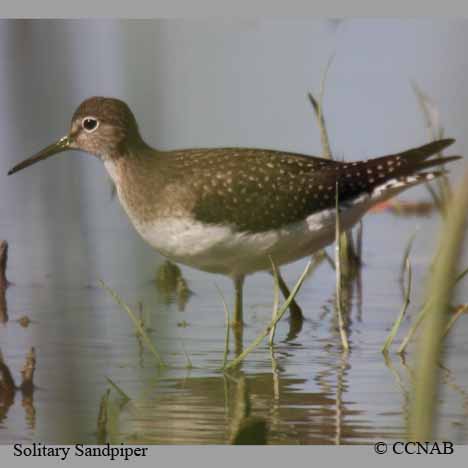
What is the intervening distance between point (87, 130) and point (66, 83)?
1177 millimetres

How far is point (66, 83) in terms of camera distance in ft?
22.8

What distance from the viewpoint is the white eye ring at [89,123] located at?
26.5ft

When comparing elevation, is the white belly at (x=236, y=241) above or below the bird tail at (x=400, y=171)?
below

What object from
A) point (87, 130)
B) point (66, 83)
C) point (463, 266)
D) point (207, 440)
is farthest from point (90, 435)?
point (463, 266)

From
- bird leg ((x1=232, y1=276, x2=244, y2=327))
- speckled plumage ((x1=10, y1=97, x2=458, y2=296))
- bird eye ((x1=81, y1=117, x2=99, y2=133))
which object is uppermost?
bird eye ((x1=81, y1=117, x2=99, y2=133))

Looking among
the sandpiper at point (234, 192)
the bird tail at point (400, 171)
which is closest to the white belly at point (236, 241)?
the sandpiper at point (234, 192)

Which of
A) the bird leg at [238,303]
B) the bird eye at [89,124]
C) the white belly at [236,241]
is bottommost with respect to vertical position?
the bird leg at [238,303]

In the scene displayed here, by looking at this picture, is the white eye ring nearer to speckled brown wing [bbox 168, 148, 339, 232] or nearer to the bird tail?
speckled brown wing [bbox 168, 148, 339, 232]

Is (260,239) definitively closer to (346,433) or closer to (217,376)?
(217,376)

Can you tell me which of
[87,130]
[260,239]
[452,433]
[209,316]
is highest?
[87,130]

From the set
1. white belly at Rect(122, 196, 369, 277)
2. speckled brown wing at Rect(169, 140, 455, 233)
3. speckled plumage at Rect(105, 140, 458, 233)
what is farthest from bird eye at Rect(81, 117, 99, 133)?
white belly at Rect(122, 196, 369, 277)

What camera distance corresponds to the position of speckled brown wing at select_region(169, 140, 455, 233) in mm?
7477

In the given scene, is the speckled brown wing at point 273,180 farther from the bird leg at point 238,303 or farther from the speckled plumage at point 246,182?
the bird leg at point 238,303

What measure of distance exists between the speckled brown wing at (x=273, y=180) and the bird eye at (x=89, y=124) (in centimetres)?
62
